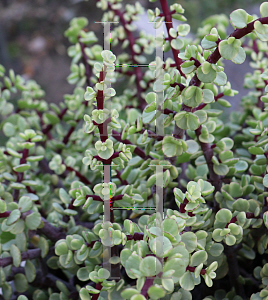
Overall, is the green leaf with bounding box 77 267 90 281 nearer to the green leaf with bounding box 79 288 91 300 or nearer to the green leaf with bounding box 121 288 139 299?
the green leaf with bounding box 79 288 91 300

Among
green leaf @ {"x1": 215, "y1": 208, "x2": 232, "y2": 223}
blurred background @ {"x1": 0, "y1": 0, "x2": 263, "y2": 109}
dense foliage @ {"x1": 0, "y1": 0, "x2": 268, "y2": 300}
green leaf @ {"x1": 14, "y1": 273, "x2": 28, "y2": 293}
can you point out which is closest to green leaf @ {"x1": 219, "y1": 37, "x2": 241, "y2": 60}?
dense foliage @ {"x1": 0, "y1": 0, "x2": 268, "y2": 300}

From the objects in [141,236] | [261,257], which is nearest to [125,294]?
[141,236]

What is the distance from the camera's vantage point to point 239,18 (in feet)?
1.13

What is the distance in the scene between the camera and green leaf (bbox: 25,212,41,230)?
1.61ft

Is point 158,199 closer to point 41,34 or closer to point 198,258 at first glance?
point 198,258

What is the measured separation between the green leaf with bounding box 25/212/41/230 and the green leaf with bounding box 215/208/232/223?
10.5 inches

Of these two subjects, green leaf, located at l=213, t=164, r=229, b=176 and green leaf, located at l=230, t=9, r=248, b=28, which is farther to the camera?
green leaf, located at l=213, t=164, r=229, b=176

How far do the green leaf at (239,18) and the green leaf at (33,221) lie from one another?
0.38 m

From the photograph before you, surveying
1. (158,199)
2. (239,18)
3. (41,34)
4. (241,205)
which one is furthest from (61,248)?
(41,34)

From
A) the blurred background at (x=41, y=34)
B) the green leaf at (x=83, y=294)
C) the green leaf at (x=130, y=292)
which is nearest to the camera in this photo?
the green leaf at (x=130, y=292)

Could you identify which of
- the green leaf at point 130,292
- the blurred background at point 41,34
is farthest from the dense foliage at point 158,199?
the blurred background at point 41,34

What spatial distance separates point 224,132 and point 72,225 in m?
0.37

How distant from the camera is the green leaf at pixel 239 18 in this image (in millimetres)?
341

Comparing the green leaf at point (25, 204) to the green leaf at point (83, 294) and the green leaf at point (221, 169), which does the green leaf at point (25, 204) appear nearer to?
the green leaf at point (83, 294)
